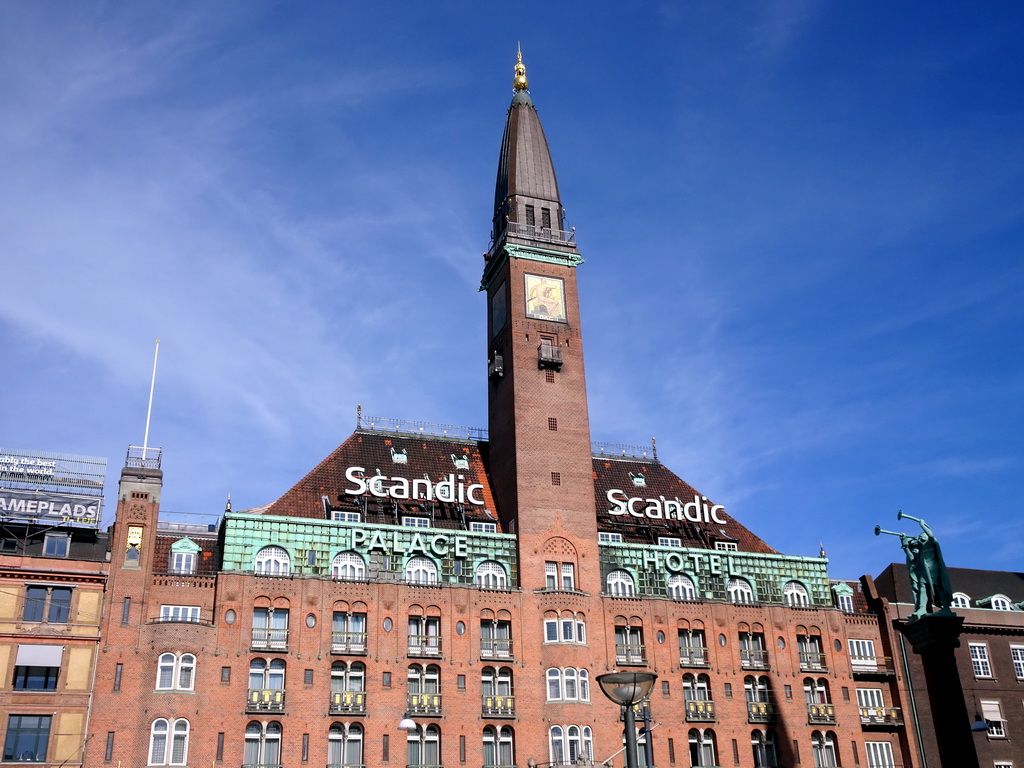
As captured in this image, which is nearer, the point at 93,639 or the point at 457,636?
the point at 93,639

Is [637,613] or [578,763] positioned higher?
[637,613]

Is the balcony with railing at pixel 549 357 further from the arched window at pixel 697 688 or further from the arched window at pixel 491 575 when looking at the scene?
the arched window at pixel 697 688

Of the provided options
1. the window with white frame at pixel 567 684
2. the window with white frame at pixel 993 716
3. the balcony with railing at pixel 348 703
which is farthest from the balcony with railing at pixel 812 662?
the balcony with railing at pixel 348 703

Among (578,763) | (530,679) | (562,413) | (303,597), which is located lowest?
(578,763)

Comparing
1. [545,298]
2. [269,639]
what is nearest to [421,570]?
[269,639]

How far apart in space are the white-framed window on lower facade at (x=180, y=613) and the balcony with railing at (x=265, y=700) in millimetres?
6218

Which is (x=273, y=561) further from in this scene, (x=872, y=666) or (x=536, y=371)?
(x=872, y=666)

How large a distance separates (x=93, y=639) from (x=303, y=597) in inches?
536

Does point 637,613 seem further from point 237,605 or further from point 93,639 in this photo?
point 93,639

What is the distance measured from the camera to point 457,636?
80375 millimetres

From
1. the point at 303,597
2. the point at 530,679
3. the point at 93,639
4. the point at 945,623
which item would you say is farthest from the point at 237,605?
the point at 945,623

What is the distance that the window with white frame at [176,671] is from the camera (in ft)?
237

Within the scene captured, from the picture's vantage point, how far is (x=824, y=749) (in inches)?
3369

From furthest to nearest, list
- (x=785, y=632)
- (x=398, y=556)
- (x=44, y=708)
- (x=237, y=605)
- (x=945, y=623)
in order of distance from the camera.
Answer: (x=785, y=632), (x=398, y=556), (x=237, y=605), (x=44, y=708), (x=945, y=623)
